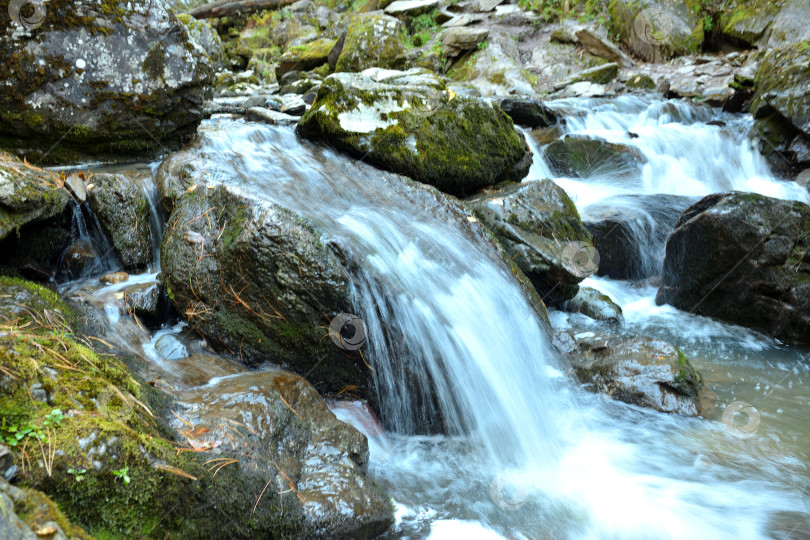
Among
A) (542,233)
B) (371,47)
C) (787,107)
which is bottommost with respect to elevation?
(542,233)

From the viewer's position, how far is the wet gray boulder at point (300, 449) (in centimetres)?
237

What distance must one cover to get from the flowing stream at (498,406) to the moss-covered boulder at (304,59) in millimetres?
10671

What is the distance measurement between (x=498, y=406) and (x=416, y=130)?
10.7ft

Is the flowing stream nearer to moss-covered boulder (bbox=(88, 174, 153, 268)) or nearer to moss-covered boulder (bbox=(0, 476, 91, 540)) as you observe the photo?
moss-covered boulder (bbox=(88, 174, 153, 268))

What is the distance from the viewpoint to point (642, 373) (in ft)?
13.8

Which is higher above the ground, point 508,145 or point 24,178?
point 508,145

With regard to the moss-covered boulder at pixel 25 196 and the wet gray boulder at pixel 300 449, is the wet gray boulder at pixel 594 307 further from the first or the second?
the moss-covered boulder at pixel 25 196

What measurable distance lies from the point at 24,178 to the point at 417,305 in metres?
3.19

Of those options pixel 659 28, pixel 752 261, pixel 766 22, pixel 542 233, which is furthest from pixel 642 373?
pixel 659 28

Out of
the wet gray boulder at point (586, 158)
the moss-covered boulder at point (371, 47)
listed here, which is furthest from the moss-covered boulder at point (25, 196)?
the moss-covered boulder at point (371, 47)

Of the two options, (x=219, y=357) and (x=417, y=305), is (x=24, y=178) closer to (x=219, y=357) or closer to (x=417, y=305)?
(x=219, y=357)

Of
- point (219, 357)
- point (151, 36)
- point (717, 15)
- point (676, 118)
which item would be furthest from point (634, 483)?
point (717, 15)

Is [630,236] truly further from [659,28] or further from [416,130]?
[659,28]

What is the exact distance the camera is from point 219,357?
11.8ft
